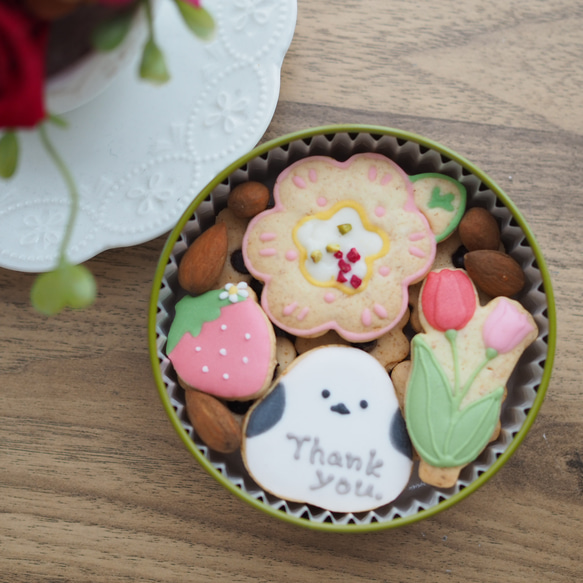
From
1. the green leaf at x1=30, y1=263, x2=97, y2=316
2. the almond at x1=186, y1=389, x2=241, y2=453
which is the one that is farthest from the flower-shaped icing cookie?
the green leaf at x1=30, y1=263, x2=97, y2=316

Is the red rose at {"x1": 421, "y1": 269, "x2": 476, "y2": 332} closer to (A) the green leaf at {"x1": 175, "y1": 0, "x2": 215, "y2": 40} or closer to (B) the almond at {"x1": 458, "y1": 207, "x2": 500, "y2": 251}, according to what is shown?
(B) the almond at {"x1": 458, "y1": 207, "x2": 500, "y2": 251}

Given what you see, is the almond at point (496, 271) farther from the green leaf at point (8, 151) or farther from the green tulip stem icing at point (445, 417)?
the green leaf at point (8, 151)

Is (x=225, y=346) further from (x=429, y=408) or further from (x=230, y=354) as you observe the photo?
(x=429, y=408)

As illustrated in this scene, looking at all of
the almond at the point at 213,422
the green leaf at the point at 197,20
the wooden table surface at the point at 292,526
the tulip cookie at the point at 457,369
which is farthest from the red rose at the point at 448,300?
the green leaf at the point at 197,20

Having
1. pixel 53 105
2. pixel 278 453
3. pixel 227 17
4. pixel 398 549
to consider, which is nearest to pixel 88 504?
pixel 278 453

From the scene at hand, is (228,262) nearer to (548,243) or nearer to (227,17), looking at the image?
(227,17)

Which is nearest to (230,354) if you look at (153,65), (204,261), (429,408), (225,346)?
(225,346)
